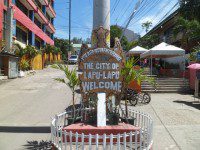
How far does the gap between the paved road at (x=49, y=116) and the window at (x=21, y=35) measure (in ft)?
66.1

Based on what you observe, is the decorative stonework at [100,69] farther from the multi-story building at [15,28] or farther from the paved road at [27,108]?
the multi-story building at [15,28]

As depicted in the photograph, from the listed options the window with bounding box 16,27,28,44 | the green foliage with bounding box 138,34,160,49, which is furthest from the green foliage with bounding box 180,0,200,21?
the green foliage with bounding box 138,34,160,49

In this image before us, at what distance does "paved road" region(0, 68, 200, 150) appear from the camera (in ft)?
31.3

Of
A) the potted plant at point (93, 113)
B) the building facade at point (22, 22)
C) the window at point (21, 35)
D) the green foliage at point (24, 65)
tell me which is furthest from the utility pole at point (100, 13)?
the window at point (21, 35)

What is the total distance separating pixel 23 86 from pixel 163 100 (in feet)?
33.6

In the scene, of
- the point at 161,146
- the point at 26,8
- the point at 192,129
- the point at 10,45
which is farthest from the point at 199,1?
the point at 161,146

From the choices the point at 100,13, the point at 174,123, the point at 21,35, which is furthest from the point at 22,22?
the point at 100,13

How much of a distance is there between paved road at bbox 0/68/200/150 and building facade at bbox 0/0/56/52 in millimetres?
11118

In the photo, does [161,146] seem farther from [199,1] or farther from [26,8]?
[26,8]

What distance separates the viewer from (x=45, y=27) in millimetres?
63844

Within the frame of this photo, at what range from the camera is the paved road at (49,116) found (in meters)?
9.55

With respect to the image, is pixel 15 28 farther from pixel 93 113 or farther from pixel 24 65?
pixel 93 113

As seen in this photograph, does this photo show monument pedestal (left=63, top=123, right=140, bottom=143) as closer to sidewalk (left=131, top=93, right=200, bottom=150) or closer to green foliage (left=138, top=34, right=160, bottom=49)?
sidewalk (left=131, top=93, right=200, bottom=150)

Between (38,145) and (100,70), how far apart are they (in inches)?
96.8
